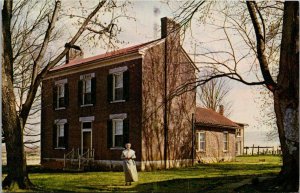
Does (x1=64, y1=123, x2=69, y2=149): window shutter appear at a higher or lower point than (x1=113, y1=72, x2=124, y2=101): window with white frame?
lower

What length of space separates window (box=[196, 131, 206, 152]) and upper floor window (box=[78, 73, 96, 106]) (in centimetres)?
823

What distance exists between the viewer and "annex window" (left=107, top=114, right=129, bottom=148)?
2410 cm

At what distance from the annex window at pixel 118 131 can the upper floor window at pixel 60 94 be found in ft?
18.0

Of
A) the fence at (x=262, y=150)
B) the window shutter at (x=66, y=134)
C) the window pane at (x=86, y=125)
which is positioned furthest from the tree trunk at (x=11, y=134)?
the fence at (x=262, y=150)

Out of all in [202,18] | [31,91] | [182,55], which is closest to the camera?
[31,91]

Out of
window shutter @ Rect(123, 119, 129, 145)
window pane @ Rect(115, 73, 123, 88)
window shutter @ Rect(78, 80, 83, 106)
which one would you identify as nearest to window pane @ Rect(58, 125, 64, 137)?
window shutter @ Rect(78, 80, 83, 106)

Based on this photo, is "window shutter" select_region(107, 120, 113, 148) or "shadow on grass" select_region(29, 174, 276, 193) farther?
"window shutter" select_region(107, 120, 113, 148)

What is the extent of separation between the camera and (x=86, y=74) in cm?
2712

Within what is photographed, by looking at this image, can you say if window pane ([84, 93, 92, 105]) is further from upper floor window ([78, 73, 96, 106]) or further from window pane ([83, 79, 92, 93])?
window pane ([83, 79, 92, 93])

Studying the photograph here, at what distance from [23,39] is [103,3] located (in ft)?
38.2

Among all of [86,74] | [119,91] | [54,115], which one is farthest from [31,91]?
[54,115]

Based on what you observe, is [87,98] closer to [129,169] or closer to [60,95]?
[60,95]

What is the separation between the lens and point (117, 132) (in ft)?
81.1

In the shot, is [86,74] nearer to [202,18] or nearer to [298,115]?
[202,18]
